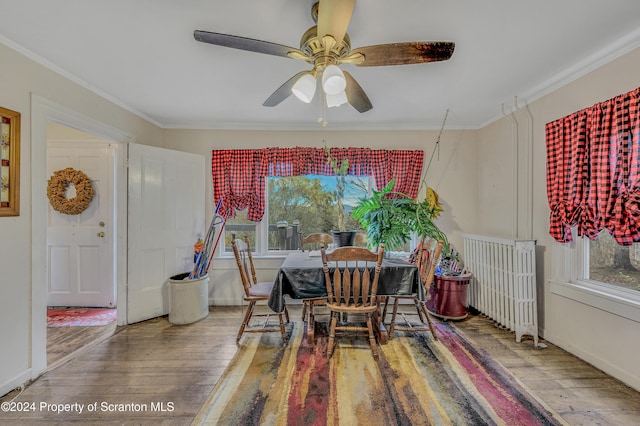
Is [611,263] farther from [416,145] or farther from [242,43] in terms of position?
[242,43]

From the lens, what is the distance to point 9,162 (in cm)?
184

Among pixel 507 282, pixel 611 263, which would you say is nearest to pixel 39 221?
pixel 507 282

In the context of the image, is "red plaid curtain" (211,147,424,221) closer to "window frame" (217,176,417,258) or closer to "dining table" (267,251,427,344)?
"window frame" (217,176,417,258)

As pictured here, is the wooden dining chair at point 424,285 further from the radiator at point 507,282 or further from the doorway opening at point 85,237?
the doorway opening at point 85,237

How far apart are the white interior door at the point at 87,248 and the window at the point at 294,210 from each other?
144 centimetres

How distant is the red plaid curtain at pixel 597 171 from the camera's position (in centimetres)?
175

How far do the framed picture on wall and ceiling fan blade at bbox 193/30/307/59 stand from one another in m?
1.59

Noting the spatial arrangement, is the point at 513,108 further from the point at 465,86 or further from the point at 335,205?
the point at 335,205

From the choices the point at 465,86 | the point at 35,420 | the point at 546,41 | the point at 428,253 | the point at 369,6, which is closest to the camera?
the point at 369,6

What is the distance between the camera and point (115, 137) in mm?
2799

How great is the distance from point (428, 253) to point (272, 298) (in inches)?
62.8

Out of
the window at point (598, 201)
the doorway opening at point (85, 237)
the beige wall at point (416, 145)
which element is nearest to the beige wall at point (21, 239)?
the doorway opening at point (85, 237)

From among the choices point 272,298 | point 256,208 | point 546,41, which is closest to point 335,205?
point 256,208

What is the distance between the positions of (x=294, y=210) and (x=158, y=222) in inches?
62.3
